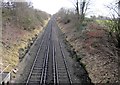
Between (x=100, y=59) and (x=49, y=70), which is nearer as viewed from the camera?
(x=49, y=70)

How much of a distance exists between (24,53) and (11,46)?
1.65 metres

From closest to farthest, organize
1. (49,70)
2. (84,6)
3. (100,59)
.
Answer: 1. (49,70)
2. (100,59)
3. (84,6)

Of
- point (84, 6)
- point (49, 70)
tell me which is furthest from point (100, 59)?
point (84, 6)

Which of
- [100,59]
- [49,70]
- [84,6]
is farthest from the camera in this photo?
[84,6]

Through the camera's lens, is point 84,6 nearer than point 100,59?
No

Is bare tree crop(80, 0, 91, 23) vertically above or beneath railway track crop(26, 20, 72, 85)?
above

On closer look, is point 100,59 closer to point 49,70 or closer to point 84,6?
point 49,70

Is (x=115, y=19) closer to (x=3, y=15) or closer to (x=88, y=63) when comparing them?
(x=88, y=63)

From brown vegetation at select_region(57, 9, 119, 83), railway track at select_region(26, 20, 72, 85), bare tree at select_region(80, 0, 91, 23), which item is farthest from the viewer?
bare tree at select_region(80, 0, 91, 23)

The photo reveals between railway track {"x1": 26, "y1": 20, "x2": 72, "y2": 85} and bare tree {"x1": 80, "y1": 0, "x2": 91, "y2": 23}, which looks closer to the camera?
railway track {"x1": 26, "y1": 20, "x2": 72, "y2": 85}

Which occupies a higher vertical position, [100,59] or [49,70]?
[100,59]

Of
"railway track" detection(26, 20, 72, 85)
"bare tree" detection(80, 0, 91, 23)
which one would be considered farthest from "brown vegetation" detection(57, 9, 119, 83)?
"bare tree" detection(80, 0, 91, 23)

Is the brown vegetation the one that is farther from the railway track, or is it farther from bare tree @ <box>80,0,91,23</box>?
bare tree @ <box>80,0,91,23</box>

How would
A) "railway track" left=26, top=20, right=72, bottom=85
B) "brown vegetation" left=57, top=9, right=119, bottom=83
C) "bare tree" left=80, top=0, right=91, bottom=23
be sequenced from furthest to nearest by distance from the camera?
"bare tree" left=80, top=0, right=91, bottom=23 < "brown vegetation" left=57, top=9, right=119, bottom=83 < "railway track" left=26, top=20, right=72, bottom=85
